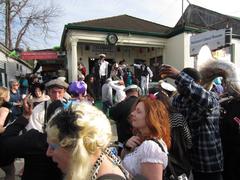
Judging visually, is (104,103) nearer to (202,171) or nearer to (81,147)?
(202,171)

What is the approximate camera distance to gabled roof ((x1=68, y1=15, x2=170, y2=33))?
16814 mm

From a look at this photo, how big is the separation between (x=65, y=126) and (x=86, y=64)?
1725cm

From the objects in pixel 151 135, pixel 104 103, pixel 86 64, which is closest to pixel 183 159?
pixel 151 135

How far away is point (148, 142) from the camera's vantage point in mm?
2359

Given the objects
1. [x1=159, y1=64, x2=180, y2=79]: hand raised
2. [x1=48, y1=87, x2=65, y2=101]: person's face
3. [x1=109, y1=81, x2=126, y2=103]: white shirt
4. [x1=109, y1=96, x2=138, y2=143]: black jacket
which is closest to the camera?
[x1=159, y1=64, x2=180, y2=79]: hand raised

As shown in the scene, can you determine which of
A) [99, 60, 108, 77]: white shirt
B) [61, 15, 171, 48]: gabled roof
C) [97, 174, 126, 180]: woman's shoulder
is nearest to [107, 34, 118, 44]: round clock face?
[61, 15, 171, 48]: gabled roof

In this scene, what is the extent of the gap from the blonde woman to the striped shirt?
1581 millimetres

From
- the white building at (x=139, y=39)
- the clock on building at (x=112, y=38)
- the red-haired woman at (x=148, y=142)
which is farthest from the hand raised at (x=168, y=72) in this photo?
the clock on building at (x=112, y=38)

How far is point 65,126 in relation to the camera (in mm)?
1472

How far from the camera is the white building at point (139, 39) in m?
16.1

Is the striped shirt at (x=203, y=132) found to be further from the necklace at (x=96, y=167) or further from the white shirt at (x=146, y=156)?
the necklace at (x=96, y=167)

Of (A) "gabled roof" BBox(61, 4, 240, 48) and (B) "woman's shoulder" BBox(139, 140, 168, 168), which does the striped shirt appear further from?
(A) "gabled roof" BBox(61, 4, 240, 48)

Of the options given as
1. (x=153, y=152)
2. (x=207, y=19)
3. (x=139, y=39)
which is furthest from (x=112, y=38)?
(x=153, y=152)

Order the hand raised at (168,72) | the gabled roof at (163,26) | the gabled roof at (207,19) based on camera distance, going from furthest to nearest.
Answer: the gabled roof at (207,19), the gabled roof at (163,26), the hand raised at (168,72)
